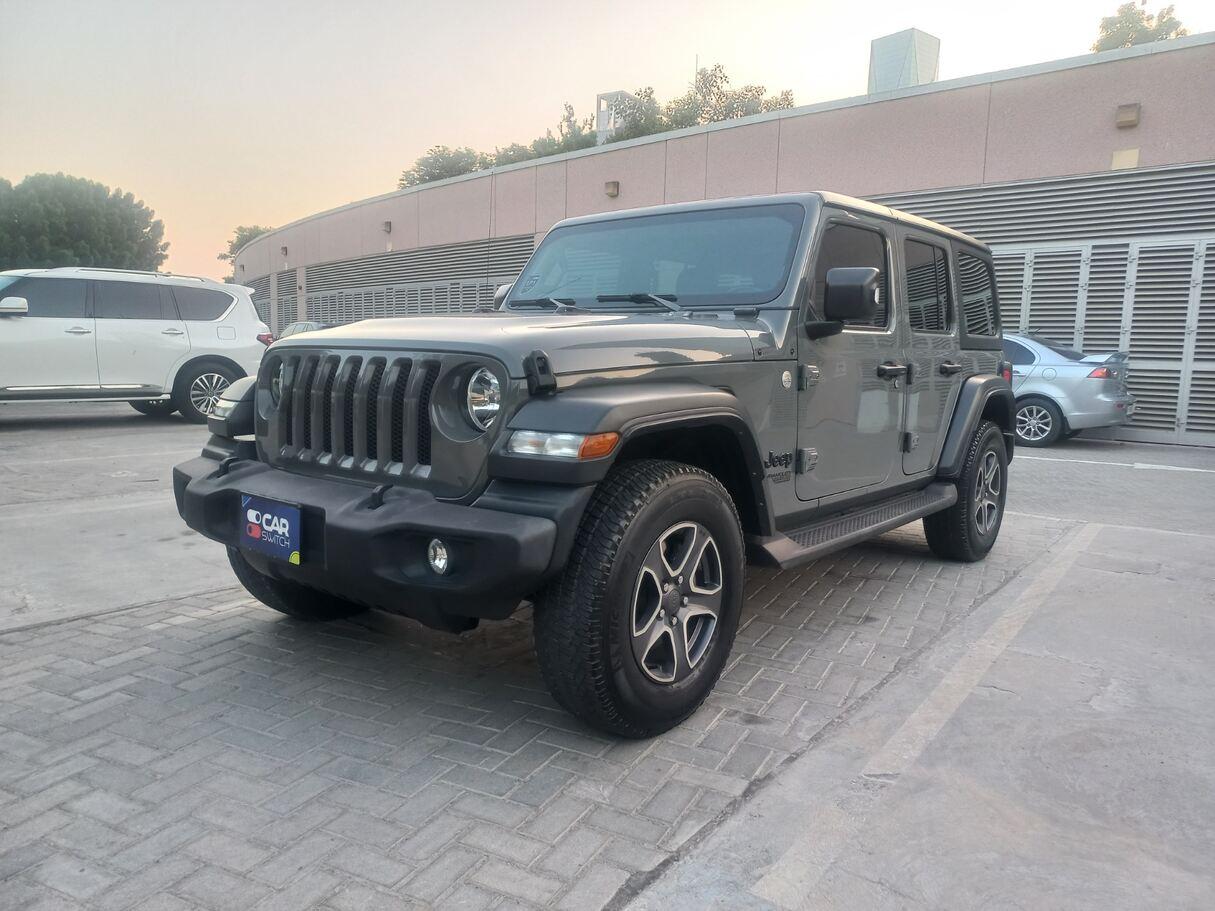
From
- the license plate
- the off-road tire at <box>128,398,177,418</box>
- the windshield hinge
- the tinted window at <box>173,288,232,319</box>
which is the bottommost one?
the off-road tire at <box>128,398,177,418</box>

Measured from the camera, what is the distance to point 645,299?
376 centimetres

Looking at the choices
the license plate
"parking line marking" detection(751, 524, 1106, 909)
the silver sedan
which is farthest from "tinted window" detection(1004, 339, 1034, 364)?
the license plate

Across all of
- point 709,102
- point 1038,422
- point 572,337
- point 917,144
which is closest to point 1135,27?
point 709,102

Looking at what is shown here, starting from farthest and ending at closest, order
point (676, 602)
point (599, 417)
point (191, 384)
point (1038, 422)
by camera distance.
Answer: point (1038, 422)
point (191, 384)
point (676, 602)
point (599, 417)

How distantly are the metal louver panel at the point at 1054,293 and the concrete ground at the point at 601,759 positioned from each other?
988 centimetres

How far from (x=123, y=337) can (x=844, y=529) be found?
992 centimetres

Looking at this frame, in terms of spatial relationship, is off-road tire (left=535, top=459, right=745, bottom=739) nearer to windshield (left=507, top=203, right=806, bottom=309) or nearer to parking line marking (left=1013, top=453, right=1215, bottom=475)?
windshield (left=507, top=203, right=806, bottom=309)

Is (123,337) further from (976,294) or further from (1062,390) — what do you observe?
(1062,390)

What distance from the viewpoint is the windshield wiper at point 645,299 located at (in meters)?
3.70

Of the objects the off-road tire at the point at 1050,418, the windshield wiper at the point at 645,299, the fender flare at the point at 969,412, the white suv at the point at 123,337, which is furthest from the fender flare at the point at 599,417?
the off-road tire at the point at 1050,418

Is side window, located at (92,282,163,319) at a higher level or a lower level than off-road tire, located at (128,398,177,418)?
higher

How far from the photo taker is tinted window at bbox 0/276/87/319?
33.4 feet

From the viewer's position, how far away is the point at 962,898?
209 cm

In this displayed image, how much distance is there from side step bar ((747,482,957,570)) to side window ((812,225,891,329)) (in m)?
0.89
